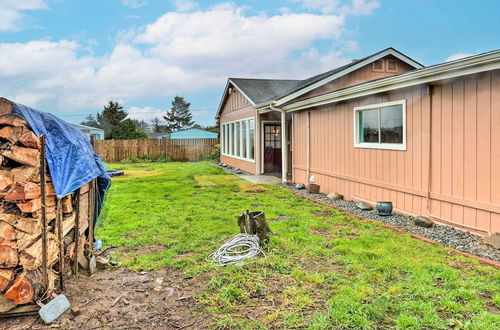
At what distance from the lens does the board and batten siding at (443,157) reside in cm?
449

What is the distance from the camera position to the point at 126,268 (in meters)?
3.99

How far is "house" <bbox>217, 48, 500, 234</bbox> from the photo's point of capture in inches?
179

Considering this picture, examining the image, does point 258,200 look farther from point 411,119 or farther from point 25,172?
point 25,172

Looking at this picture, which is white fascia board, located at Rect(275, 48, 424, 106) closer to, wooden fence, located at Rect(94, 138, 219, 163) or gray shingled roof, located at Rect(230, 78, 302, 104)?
gray shingled roof, located at Rect(230, 78, 302, 104)

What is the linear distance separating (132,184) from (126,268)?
7.94m

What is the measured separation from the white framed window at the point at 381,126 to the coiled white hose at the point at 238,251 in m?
3.47

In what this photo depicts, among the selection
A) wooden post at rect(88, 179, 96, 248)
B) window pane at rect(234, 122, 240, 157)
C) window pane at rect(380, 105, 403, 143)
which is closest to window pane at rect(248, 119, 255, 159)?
window pane at rect(234, 122, 240, 157)

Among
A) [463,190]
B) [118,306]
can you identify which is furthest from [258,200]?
[118,306]

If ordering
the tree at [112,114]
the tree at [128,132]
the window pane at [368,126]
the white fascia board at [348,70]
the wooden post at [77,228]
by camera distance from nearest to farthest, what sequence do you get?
the wooden post at [77,228]
the window pane at [368,126]
the white fascia board at [348,70]
the tree at [128,132]
the tree at [112,114]

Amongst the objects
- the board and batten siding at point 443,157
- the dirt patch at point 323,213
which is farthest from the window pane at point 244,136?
the dirt patch at point 323,213

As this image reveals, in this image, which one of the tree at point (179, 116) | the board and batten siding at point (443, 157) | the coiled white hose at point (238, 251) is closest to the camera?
the coiled white hose at point (238, 251)

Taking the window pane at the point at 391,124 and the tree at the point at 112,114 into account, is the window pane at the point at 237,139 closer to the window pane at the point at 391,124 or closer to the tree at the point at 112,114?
the window pane at the point at 391,124

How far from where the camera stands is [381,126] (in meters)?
6.69

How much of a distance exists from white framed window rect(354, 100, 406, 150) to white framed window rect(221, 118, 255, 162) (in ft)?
21.4
